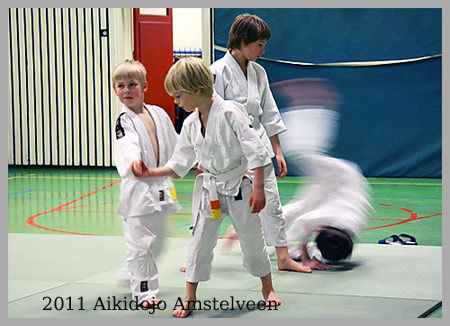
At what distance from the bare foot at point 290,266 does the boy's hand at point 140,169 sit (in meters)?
1.20

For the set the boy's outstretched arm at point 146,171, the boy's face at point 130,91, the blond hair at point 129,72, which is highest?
the blond hair at point 129,72

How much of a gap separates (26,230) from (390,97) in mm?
5441

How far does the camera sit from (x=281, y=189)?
26.8 ft

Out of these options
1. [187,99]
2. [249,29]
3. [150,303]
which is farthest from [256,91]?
[150,303]

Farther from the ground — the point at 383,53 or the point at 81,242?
the point at 383,53

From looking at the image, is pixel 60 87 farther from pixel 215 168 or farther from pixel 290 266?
pixel 215 168

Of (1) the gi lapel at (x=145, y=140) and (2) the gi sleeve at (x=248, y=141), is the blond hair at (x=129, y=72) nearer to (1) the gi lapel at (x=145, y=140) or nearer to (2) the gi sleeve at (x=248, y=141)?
(1) the gi lapel at (x=145, y=140)

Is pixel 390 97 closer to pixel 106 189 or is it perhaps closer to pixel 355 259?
pixel 106 189

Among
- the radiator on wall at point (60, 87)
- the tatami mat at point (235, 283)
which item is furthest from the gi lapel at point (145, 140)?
the radiator on wall at point (60, 87)

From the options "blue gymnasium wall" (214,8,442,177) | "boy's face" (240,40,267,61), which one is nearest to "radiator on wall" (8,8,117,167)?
"blue gymnasium wall" (214,8,442,177)

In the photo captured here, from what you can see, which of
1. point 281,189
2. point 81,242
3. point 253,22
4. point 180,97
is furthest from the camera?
point 281,189

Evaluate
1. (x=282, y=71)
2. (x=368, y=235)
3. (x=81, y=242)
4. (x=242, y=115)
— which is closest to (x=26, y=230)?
(x=81, y=242)

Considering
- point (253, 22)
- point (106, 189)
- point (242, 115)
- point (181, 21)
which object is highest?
point (181, 21)

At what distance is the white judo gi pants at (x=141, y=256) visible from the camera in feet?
11.0
